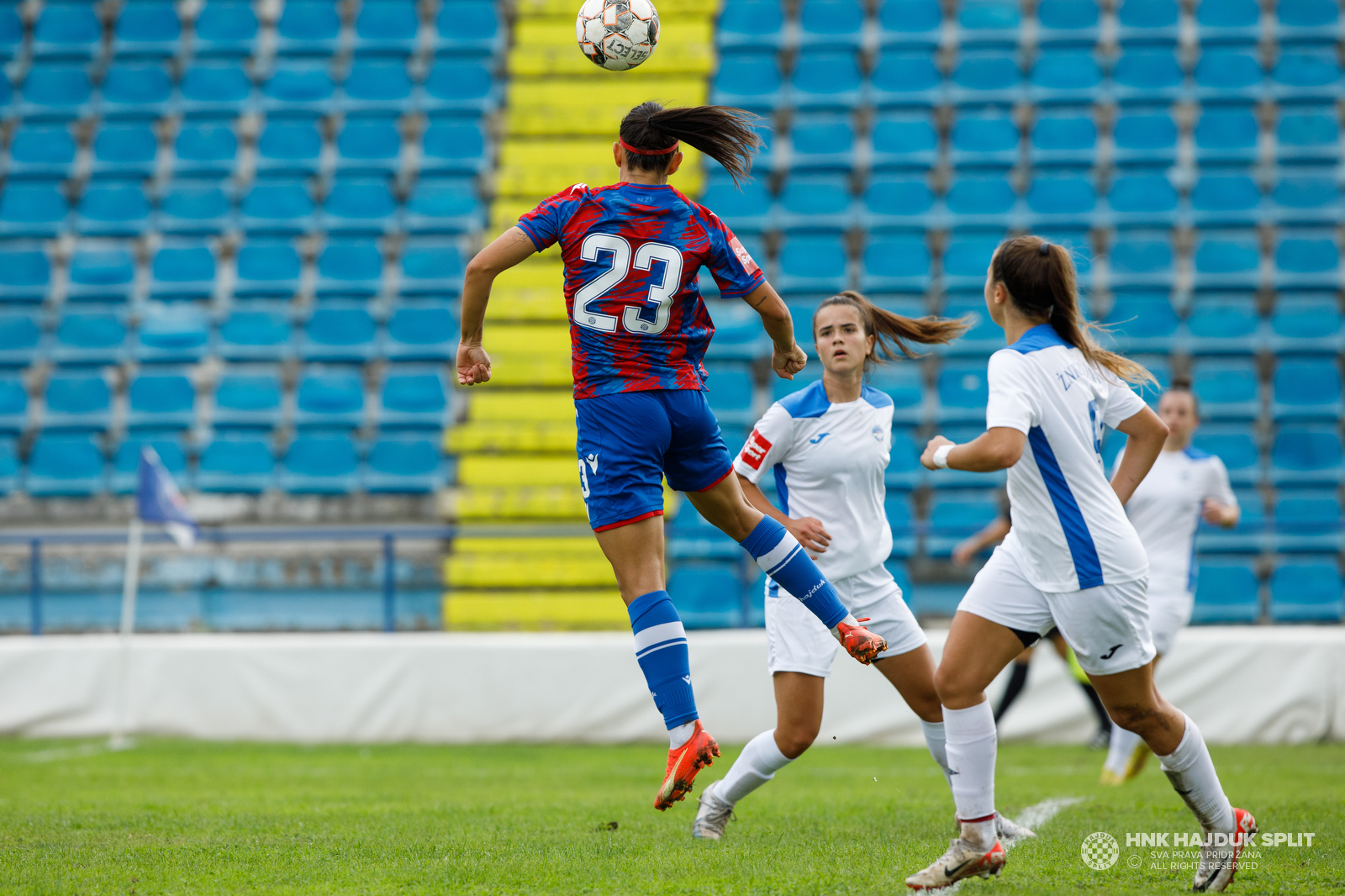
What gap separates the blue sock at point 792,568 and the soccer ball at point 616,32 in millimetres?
1852

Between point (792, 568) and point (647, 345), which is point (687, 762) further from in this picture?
point (647, 345)

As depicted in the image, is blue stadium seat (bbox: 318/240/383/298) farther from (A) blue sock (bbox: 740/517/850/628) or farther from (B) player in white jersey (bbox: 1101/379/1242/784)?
(A) blue sock (bbox: 740/517/850/628)

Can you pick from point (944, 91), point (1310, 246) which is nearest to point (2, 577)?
point (944, 91)

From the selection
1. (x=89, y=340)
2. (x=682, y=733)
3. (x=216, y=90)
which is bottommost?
(x=682, y=733)

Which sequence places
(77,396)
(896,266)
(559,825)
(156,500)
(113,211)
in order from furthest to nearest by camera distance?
(113,211) < (896,266) < (77,396) < (156,500) < (559,825)

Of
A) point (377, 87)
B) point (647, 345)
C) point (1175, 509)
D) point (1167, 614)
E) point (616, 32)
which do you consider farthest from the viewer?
point (377, 87)

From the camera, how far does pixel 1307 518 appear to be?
10789 millimetres

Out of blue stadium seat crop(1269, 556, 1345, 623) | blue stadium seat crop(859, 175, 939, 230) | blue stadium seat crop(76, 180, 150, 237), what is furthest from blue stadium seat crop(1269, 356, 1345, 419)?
blue stadium seat crop(76, 180, 150, 237)

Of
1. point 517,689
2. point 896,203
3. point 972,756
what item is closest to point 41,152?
point 517,689

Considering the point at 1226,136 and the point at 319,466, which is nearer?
the point at 319,466

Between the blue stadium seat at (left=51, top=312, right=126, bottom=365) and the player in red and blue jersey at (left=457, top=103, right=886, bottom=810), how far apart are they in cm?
984

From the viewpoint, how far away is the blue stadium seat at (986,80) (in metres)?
13.7

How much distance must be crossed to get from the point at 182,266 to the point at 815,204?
686cm

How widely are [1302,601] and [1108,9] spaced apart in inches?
300
